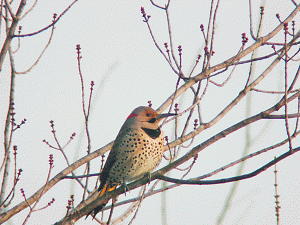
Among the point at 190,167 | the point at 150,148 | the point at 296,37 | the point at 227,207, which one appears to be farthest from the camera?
the point at 150,148

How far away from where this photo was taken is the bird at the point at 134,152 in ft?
16.0

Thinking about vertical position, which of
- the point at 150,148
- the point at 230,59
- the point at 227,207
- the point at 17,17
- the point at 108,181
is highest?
the point at 230,59

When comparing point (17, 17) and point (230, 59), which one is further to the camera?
point (230, 59)

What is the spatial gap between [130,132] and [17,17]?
1968 millimetres

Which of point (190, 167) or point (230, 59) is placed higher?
point (230, 59)

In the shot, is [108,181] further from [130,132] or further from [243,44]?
[243,44]

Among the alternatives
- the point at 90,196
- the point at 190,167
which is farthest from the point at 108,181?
the point at 190,167

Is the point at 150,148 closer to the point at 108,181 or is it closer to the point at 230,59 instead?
the point at 108,181

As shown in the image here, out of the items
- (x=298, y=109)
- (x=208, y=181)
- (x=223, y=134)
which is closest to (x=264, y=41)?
(x=298, y=109)

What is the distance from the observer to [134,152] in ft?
16.0

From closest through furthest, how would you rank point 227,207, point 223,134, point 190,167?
point 227,207, point 223,134, point 190,167

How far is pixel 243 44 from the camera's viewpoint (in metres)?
4.44

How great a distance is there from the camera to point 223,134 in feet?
11.7

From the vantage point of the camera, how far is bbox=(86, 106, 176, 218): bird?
16.0 ft
